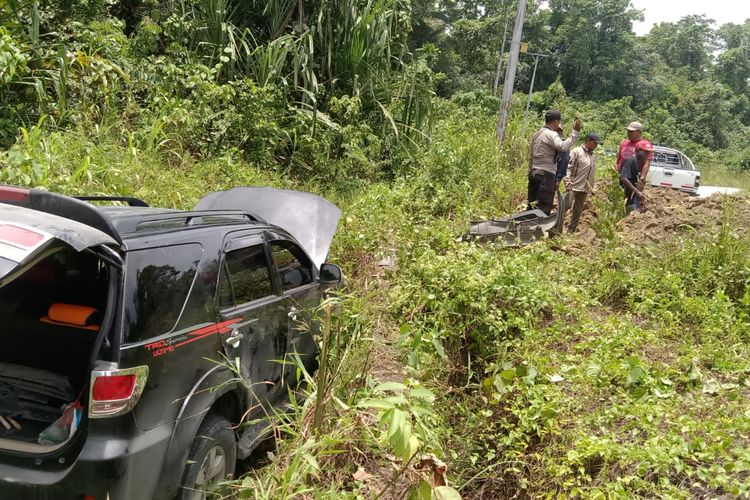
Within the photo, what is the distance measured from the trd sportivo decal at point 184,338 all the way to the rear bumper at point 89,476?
14.9 inches

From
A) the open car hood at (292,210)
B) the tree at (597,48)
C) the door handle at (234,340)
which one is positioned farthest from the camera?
the tree at (597,48)

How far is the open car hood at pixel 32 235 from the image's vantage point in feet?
6.32

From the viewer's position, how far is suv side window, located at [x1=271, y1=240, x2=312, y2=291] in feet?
12.9

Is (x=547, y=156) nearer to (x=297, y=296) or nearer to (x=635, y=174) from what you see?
(x=635, y=174)

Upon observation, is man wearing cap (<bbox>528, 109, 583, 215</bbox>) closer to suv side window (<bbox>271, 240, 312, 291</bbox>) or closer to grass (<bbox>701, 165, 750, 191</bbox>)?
suv side window (<bbox>271, 240, 312, 291</bbox>)

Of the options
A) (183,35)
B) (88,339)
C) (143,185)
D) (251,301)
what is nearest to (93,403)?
(88,339)

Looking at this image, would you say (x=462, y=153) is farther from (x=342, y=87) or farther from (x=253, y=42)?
(x=253, y=42)

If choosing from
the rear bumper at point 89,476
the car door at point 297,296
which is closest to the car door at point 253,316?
the car door at point 297,296

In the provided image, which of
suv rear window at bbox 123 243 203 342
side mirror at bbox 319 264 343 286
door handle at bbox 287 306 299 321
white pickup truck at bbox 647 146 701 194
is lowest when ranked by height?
white pickup truck at bbox 647 146 701 194

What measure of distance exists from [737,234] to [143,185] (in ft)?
19.7

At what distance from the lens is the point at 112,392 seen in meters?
2.32

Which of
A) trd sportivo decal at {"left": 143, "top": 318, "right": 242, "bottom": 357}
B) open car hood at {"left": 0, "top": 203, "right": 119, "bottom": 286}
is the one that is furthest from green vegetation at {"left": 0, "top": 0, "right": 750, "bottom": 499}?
open car hood at {"left": 0, "top": 203, "right": 119, "bottom": 286}

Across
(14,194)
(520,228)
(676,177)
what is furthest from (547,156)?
(676,177)

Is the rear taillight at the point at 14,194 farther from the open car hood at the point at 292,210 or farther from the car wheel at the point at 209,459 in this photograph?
the open car hood at the point at 292,210
